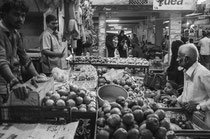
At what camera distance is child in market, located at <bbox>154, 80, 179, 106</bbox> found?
4.89 metres

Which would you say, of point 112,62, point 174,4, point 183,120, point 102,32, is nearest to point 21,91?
point 183,120

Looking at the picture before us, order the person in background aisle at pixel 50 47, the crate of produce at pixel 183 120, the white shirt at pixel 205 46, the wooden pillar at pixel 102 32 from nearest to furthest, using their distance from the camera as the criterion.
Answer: the crate of produce at pixel 183 120 < the person in background aisle at pixel 50 47 < the white shirt at pixel 205 46 < the wooden pillar at pixel 102 32

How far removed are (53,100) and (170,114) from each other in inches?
58.9

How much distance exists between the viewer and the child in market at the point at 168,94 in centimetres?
489

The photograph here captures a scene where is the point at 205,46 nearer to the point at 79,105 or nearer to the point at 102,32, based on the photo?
the point at 102,32

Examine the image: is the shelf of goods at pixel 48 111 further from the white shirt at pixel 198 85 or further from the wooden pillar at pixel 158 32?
the wooden pillar at pixel 158 32

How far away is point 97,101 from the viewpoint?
9.05 ft

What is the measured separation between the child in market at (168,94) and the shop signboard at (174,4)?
217 inches

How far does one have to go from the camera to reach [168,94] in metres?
5.63

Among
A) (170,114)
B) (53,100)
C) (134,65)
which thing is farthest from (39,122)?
(134,65)

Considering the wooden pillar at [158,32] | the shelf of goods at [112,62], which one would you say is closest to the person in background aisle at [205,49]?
the wooden pillar at [158,32]

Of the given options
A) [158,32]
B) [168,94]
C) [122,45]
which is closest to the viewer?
[168,94]

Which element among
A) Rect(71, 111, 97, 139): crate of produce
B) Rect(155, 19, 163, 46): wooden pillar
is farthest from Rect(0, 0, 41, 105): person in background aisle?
Rect(155, 19, 163, 46): wooden pillar

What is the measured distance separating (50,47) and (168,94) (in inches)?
114
